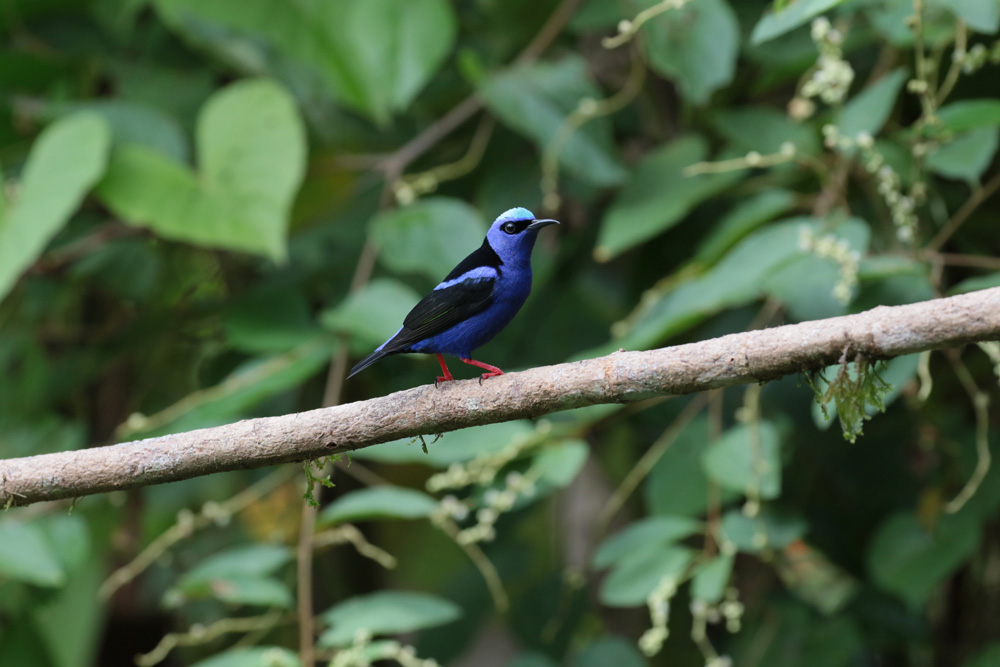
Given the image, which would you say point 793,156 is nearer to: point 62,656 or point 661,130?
point 661,130

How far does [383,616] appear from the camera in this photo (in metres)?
2.30

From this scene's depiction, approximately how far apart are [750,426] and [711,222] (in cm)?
98

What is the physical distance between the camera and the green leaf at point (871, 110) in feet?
7.79

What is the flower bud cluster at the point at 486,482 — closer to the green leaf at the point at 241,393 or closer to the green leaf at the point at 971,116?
Answer: the green leaf at the point at 241,393

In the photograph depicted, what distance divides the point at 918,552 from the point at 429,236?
62.5 inches

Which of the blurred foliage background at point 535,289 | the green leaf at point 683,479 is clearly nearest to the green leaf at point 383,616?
the blurred foliage background at point 535,289

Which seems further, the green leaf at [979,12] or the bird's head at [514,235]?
the green leaf at [979,12]

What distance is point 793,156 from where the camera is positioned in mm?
2420

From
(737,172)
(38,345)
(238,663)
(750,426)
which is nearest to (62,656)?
(38,345)

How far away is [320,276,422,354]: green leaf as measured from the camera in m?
2.49

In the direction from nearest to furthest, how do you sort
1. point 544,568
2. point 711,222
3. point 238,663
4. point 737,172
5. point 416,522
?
point 238,663 < point 737,172 < point 711,222 < point 544,568 < point 416,522

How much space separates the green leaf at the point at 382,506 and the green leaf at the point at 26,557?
74 centimetres

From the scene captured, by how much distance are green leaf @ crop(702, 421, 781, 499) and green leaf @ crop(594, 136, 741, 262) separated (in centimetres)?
62

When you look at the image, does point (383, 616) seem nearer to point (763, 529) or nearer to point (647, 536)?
point (647, 536)
